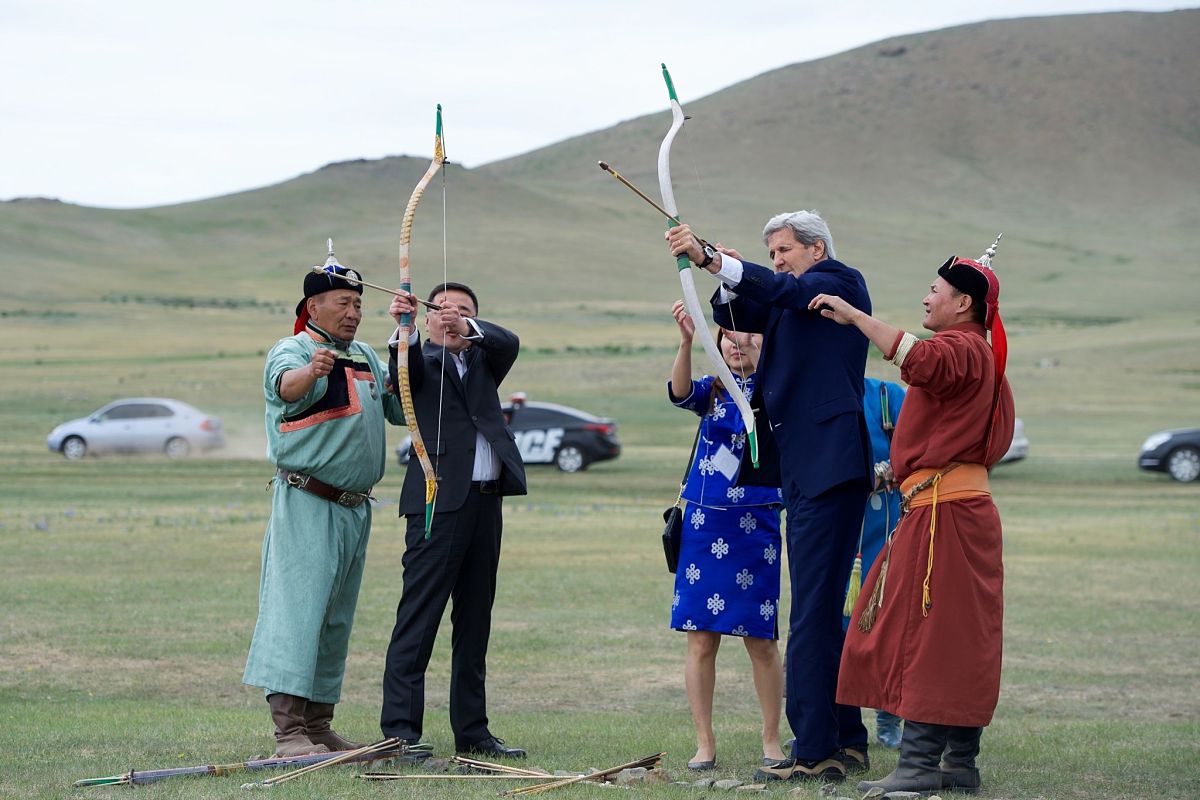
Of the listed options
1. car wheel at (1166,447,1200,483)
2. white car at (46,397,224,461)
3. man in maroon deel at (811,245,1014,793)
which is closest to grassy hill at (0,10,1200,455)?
white car at (46,397,224,461)

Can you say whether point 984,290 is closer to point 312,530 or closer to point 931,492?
point 931,492

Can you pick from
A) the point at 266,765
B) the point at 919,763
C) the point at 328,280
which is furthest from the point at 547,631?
the point at 919,763

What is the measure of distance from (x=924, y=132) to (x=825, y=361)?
165m

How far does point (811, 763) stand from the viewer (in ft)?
20.3

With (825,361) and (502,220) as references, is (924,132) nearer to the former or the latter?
(502,220)

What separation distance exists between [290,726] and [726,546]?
2.10 metres

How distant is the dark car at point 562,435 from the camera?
87.6ft

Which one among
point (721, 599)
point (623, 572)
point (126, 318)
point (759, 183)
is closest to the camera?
point (721, 599)

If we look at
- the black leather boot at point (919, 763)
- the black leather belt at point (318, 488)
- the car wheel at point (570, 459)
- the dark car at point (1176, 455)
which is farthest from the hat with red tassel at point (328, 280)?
the dark car at point (1176, 455)

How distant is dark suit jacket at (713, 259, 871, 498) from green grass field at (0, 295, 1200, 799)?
4.54ft

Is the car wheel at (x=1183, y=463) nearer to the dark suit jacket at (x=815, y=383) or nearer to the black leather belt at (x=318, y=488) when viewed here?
the dark suit jacket at (x=815, y=383)

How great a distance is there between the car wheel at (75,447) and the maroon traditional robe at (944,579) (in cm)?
2522

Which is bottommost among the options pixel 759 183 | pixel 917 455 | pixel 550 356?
pixel 917 455

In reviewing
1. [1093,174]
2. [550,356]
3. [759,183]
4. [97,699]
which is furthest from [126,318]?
[1093,174]
